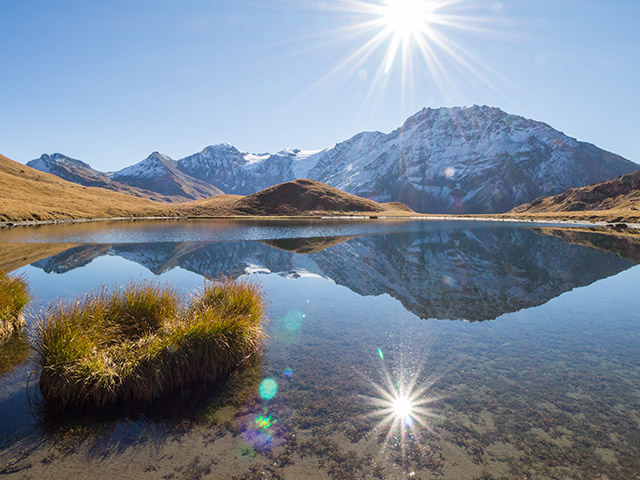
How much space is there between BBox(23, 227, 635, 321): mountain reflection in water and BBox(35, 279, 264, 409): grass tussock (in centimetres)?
1061

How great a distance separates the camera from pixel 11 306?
1298cm

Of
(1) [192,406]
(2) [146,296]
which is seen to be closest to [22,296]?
(2) [146,296]

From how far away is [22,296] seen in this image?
13.9 metres

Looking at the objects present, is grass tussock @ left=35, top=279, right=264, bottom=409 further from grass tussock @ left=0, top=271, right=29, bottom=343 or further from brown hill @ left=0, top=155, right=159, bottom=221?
brown hill @ left=0, top=155, right=159, bottom=221

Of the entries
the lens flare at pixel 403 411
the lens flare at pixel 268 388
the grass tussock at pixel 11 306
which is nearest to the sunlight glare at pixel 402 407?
the lens flare at pixel 403 411

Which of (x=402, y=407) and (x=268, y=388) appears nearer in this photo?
(x=402, y=407)

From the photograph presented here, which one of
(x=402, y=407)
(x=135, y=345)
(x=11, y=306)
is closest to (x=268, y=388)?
(x=402, y=407)

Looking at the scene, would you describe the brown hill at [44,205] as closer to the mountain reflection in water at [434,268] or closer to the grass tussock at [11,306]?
the mountain reflection in water at [434,268]

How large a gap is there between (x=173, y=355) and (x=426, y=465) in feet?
22.6

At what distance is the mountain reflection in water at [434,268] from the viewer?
2014 cm

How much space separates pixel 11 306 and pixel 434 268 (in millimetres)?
30037

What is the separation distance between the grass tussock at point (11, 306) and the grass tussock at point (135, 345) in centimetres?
463

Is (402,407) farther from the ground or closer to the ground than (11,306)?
closer to the ground

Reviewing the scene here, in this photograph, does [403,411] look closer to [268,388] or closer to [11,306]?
[268,388]
